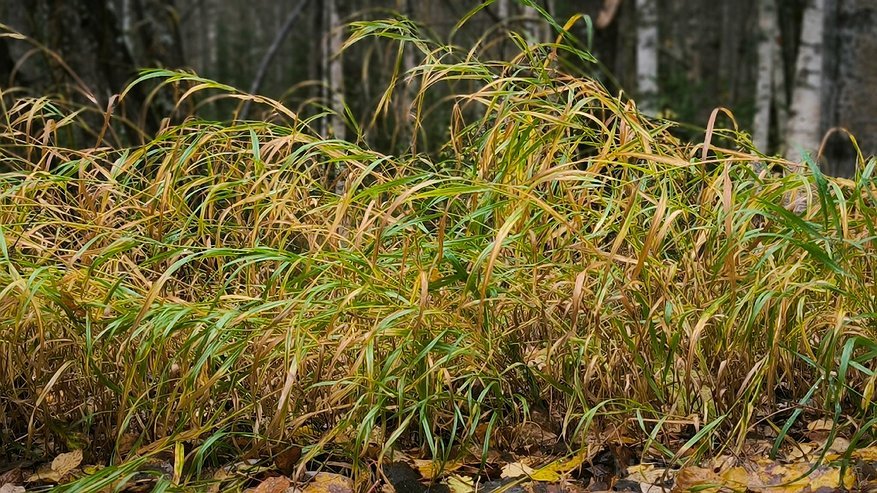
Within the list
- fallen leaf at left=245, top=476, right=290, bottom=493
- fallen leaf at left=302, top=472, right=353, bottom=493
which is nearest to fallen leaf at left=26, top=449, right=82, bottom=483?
fallen leaf at left=245, top=476, right=290, bottom=493

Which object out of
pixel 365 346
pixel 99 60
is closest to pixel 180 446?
pixel 365 346

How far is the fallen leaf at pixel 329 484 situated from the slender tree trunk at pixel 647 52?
22.0ft

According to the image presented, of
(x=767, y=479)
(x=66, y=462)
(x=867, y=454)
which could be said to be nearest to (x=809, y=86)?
(x=867, y=454)

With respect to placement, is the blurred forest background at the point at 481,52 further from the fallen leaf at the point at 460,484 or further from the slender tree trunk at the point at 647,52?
the fallen leaf at the point at 460,484

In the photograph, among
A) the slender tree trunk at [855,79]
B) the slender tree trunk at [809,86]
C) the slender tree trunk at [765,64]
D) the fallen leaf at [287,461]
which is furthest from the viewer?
the slender tree trunk at [765,64]

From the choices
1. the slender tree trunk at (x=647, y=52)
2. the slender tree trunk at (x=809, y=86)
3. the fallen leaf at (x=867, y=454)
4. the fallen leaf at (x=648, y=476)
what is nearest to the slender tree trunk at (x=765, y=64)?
the slender tree trunk at (x=647, y=52)

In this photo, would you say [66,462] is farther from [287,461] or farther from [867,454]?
[867,454]

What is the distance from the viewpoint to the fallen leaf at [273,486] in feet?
5.82

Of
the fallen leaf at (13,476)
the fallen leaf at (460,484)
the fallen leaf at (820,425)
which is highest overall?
the fallen leaf at (820,425)

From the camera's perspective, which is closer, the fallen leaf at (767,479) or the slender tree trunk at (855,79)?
the fallen leaf at (767,479)

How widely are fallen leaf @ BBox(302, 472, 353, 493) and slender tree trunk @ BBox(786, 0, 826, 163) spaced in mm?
4560

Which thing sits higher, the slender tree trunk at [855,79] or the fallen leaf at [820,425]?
the slender tree trunk at [855,79]

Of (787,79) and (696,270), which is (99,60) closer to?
(696,270)

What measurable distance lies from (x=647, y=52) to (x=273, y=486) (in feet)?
23.6
